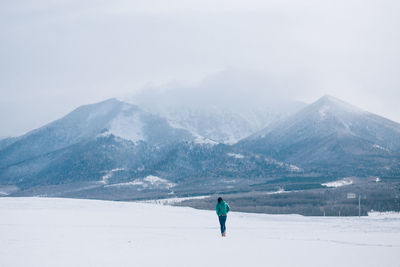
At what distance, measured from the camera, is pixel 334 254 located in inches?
981

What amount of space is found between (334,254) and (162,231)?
14.2 meters

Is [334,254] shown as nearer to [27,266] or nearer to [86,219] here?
[27,266]

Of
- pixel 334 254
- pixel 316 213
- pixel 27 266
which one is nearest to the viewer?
pixel 27 266

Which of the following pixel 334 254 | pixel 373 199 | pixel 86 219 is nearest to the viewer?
pixel 334 254

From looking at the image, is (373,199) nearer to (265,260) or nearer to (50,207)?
(50,207)

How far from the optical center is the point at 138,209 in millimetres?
56438

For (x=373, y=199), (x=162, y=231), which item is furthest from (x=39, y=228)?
(x=373, y=199)

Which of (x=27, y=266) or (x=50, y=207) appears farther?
(x=50, y=207)

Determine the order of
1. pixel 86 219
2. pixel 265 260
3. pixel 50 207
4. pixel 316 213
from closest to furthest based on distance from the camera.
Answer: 1. pixel 265 260
2. pixel 86 219
3. pixel 50 207
4. pixel 316 213

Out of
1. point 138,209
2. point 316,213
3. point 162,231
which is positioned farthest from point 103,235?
point 316,213

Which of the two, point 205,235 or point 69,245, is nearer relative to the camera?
point 69,245

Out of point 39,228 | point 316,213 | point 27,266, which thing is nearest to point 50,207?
point 39,228

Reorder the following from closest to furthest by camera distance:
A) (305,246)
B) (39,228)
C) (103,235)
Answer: (305,246) → (103,235) → (39,228)

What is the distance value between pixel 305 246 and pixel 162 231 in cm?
1174
